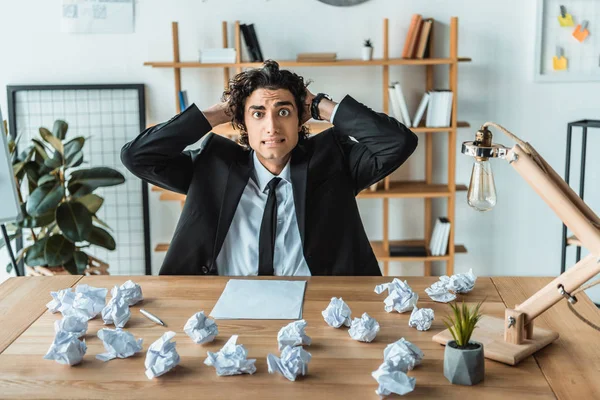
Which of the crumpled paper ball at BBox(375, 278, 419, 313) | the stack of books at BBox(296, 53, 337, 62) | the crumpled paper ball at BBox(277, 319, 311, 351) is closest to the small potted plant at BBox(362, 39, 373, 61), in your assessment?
the stack of books at BBox(296, 53, 337, 62)

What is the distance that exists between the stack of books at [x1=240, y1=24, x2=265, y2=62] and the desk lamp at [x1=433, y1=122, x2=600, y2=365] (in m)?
2.39

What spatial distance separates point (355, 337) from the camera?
4.99 feet

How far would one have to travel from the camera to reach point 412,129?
3.64m

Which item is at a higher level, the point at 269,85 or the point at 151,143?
the point at 269,85

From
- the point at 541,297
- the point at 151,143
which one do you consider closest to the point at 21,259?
the point at 151,143

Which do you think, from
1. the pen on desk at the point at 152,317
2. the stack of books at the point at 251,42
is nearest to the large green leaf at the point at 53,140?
the stack of books at the point at 251,42

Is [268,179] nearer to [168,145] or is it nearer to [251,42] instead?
[168,145]

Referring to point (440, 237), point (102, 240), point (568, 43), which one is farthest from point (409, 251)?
point (102, 240)

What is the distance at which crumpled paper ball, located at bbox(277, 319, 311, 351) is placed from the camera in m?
1.49

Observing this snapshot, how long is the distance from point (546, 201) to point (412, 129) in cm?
225

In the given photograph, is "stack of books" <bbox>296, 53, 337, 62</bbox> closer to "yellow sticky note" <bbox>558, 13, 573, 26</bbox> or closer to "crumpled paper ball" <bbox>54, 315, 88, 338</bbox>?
"yellow sticky note" <bbox>558, 13, 573, 26</bbox>

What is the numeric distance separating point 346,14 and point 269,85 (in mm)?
1685

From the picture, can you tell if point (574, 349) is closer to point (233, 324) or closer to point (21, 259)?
point (233, 324)

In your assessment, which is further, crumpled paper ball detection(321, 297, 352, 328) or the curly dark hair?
the curly dark hair
